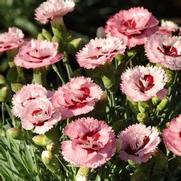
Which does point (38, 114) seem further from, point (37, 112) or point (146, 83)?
point (146, 83)

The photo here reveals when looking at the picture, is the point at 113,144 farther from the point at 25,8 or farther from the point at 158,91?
the point at 25,8

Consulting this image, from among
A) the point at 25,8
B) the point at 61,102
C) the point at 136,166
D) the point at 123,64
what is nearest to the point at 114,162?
the point at 136,166

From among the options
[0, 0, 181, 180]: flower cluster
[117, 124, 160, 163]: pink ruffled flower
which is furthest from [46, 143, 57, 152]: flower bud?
[117, 124, 160, 163]: pink ruffled flower

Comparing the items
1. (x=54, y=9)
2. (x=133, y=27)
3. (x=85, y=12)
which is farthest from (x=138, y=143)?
(x=85, y=12)

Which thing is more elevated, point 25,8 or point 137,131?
point 137,131

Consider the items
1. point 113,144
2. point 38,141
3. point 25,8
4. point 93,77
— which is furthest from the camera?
point 25,8

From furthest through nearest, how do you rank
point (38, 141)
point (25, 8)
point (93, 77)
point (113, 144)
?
point (25, 8)
point (93, 77)
point (38, 141)
point (113, 144)

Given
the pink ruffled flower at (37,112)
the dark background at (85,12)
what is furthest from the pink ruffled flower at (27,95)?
the dark background at (85,12)

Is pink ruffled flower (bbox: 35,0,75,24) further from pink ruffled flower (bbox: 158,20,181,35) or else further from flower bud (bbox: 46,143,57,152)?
flower bud (bbox: 46,143,57,152)
